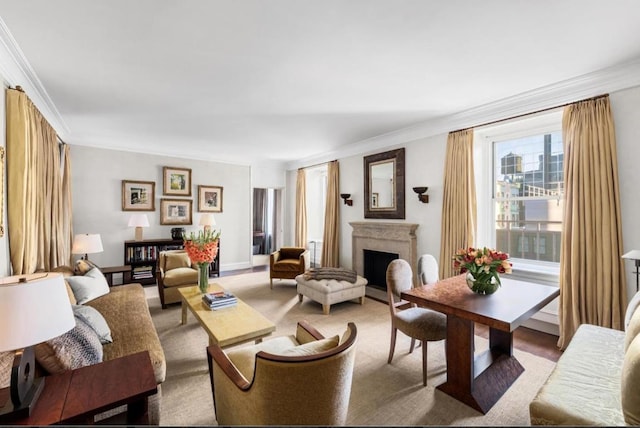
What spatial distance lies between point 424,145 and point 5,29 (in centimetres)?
448

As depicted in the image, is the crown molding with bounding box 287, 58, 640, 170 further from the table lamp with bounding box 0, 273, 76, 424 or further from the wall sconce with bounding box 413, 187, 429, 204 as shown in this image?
the table lamp with bounding box 0, 273, 76, 424

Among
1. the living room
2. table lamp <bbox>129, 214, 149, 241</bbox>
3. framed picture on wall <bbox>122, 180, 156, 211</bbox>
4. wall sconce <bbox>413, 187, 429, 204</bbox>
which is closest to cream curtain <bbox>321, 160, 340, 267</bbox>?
the living room

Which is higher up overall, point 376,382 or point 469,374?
point 469,374

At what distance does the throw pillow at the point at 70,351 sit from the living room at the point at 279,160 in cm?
139

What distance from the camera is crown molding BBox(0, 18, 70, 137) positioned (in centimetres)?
222

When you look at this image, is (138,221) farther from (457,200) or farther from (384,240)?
(457,200)

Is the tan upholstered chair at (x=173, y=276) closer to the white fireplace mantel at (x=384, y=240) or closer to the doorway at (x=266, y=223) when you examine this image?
the white fireplace mantel at (x=384, y=240)

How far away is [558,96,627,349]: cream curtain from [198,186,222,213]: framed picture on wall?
19.5 ft

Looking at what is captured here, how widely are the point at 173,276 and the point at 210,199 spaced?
2694mm

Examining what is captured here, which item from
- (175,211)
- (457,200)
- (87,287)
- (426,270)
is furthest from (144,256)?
(457,200)

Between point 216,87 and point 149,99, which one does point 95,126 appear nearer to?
point 149,99

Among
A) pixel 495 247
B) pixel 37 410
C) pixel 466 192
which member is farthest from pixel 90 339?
pixel 495 247

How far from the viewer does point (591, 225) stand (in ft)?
9.25

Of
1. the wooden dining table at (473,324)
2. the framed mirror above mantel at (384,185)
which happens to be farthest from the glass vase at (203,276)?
the framed mirror above mantel at (384,185)
